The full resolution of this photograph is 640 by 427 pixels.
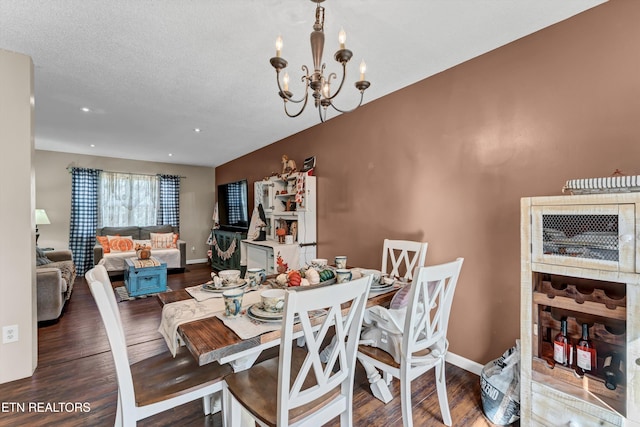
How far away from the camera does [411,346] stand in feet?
4.75

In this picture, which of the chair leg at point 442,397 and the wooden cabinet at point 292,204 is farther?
the wooden cabinet at point 292,204

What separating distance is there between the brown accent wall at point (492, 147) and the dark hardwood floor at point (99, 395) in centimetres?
50

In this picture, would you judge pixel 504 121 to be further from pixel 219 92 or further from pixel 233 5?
pixel 219 92

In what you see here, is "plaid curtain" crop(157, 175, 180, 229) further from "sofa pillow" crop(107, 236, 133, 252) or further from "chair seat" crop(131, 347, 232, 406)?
"chair seat" crop(131, 347, 232, 406)

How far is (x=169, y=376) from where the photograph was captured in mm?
1351

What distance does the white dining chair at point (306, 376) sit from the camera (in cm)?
99

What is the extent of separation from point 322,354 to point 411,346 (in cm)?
92

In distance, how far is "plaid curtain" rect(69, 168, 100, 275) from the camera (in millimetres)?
5340

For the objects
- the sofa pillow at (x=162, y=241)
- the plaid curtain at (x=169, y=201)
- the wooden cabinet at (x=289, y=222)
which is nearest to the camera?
the wooden cabinet at (x=289, y=222)

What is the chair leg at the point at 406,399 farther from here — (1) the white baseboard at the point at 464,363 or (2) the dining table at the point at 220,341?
(1) the white baseboard at the point at 464,363

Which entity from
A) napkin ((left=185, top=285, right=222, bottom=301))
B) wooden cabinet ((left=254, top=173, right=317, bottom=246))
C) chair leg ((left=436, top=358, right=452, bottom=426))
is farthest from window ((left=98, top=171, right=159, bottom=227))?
chair leg ((left=436, top=358, right=452, bottom=426))

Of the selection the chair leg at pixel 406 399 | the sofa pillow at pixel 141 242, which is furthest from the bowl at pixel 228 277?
the sofa pillow at pixel 141 242

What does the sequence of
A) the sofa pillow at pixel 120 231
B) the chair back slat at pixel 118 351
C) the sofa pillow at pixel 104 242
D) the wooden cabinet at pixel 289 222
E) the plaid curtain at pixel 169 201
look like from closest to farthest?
the chair back slat at pixel 118 351 < the wooden cabinet at pixel 289 222 < the sofa pillow at pixel 104 242 < the sofa pillow at pixel 120 231 < the plaid curtain at pixel 169 201

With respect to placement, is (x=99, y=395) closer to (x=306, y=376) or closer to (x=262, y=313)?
(x=262, y=313)
